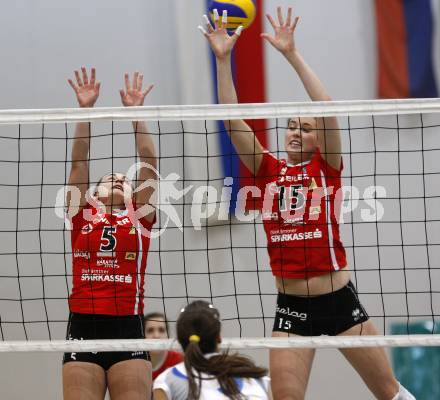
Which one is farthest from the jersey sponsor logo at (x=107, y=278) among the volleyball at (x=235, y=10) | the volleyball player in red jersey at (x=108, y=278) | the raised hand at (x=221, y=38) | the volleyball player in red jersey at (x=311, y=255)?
the volleyball at (x=235, y=10)

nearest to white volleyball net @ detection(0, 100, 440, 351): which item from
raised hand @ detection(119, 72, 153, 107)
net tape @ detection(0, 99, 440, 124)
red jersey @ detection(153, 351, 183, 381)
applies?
red jersey @ detection(153, 351, 183, 381)

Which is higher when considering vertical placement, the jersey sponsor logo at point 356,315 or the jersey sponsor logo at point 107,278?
the jersey sponsor logo at point 107,278

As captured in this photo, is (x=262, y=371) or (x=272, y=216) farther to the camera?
(x=272, y=216)

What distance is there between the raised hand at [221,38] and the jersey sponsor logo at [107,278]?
1.47m

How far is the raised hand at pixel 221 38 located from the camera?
5801 millimetres

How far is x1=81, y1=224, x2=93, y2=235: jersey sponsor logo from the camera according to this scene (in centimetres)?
577

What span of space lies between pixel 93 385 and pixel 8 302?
3.87 m

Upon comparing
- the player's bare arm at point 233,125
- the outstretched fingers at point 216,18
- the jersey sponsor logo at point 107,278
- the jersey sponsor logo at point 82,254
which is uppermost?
the outstretched fingers at point 216,18

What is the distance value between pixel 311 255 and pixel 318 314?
0.35 meters

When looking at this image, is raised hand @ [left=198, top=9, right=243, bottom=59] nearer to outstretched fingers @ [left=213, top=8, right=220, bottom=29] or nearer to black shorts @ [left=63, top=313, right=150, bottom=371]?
outstretched fingers @ [left=213, top=8, right=220, bottom=29]

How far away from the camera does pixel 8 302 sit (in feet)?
29.9

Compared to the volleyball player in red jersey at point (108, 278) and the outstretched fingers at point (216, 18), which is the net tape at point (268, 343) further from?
the outstretched fingers at point (216, 18)

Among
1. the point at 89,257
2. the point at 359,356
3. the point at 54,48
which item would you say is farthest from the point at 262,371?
the point at 54,48

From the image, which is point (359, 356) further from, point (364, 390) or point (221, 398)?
point (364, 390)
